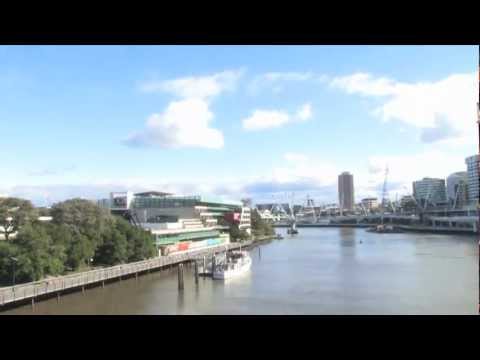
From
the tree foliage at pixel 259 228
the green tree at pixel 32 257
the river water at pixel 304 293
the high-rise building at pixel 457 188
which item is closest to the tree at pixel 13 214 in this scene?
the green tree at pixel 32 257

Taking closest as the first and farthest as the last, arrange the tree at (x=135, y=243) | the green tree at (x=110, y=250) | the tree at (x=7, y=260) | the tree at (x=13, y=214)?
the tree at (x=7, y=260) → the tree at (x=13, y=214) → the green tree at (x=110, y=250) → the tree at (x=135, y=243)

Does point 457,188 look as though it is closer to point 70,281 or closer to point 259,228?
point 259,228

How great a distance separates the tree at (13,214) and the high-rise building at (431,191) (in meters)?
34.9

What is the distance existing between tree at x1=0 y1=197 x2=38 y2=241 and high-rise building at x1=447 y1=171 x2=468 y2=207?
30099 mm

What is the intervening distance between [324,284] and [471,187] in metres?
26.4

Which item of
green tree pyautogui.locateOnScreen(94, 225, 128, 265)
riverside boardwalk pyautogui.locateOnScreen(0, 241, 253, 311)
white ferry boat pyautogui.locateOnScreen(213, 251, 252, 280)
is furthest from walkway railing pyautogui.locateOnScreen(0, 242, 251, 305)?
white ferry boat pyautogui.locateOnScreen(213, 251, 252, 280)

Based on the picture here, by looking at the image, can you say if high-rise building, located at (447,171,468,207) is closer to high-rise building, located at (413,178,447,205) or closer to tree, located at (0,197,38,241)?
high-rise building, located at (413,178,447,205)

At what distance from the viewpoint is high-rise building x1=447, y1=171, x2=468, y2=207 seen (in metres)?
33.3

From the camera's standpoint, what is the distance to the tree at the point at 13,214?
945 cm

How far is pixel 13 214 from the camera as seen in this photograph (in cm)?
957

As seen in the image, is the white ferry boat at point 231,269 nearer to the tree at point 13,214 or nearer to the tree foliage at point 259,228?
the tree at point 13,214
